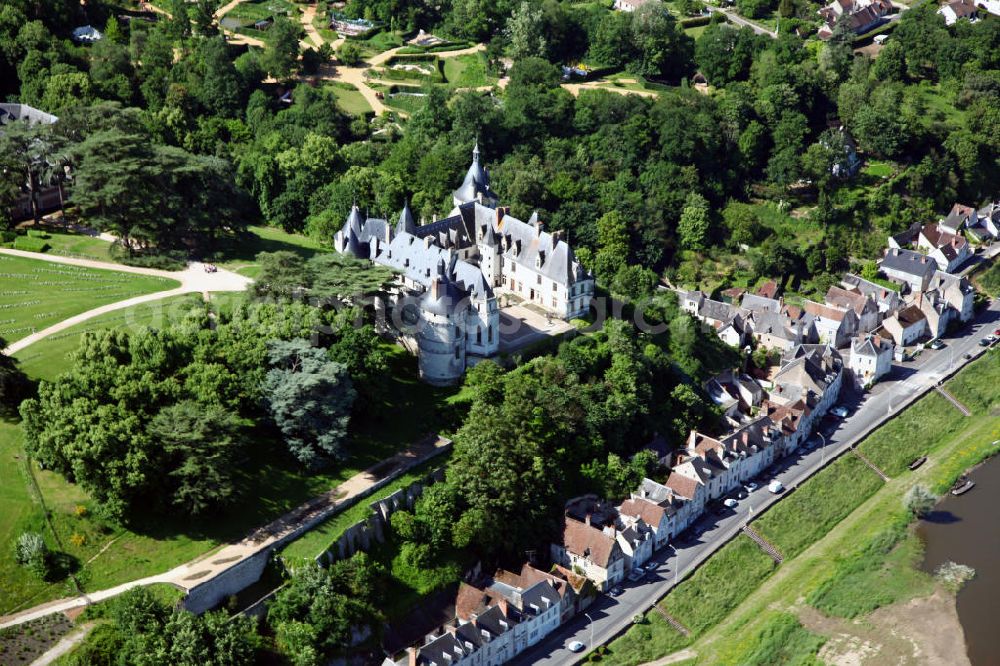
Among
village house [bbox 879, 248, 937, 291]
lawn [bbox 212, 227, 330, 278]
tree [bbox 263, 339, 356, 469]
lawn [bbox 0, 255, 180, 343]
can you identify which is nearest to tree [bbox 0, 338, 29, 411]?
lawn [bbox 0, 255, 180, 343]

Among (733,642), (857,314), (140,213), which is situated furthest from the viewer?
(857,314)

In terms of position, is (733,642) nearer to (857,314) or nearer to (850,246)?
(857,314)

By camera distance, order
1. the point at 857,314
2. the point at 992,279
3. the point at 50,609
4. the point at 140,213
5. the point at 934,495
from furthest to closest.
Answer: the point at 992,279 → the point at 857,314 → the point at 140,213 → the point at 934,495 → the point at 50,609

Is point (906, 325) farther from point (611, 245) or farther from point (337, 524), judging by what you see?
point (337, 524)

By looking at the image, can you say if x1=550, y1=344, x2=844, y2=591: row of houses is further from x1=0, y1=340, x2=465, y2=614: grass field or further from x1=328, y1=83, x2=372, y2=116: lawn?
x1=328, y1=83, x2=372, y2=116: lawn

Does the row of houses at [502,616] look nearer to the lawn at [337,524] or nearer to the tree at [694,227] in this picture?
the lawn at [337,524]

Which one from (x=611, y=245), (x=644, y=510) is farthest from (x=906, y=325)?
(x=644, y=510)

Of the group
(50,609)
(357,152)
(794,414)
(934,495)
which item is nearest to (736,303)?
(794,414)
